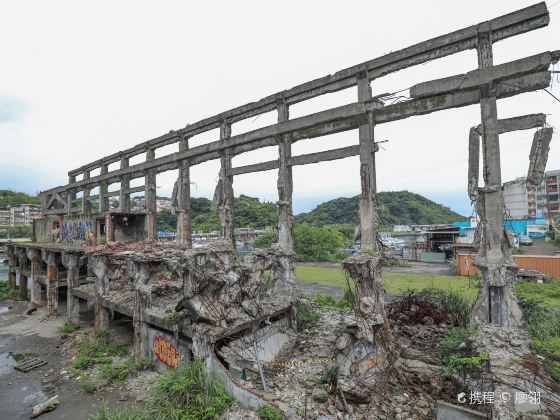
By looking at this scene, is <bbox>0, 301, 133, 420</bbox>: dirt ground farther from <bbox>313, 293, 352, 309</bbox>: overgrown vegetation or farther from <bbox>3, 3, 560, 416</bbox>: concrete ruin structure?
<bbox>313, 293, 352, 309</bbox>: overgrown vegetation

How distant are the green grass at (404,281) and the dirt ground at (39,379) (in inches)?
575

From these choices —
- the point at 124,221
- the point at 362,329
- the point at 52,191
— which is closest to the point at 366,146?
the point at 362,329

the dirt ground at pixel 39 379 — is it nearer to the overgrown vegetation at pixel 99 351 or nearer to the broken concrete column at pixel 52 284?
the overgrown vegetation at pixel 99 351

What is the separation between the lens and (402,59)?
9.05m

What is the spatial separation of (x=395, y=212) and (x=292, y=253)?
6322 centimetres

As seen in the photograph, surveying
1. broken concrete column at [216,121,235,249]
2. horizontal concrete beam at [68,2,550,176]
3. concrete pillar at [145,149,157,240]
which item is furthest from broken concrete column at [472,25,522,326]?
concrete pillar at [145,149,157,240]

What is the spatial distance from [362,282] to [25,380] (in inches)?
446

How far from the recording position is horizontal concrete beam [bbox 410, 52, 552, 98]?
7105 millimetres

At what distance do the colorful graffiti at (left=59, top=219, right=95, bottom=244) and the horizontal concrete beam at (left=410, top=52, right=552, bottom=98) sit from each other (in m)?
18.9

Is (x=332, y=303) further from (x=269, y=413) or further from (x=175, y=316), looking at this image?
(x=269, y=413)

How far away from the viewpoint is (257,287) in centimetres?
926

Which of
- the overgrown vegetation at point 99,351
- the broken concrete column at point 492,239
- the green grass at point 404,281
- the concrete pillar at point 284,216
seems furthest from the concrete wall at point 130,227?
the broken concrete column at point 492,239

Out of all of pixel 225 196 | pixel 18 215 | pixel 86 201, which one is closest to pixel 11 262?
pixel 86 201

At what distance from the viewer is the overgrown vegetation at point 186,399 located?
19.9ft
